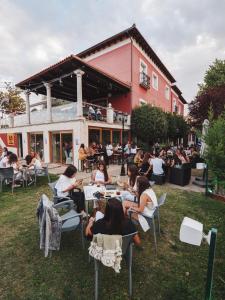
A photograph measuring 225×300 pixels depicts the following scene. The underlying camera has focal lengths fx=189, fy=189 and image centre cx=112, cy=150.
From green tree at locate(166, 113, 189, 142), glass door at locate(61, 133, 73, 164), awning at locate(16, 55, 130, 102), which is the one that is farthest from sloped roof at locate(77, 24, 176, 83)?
glass door at locate(61, 133, 73, 164)

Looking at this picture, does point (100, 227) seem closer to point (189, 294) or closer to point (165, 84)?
point (189, 294)

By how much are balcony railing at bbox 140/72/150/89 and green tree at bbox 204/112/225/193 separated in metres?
14.0

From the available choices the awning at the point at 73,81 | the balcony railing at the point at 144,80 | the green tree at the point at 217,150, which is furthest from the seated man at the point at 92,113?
the green tree at the point at 217,150

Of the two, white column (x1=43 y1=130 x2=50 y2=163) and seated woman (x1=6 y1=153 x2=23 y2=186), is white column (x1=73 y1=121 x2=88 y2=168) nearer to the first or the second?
white column (x1=43 y1=130 x2=50 y2=163)

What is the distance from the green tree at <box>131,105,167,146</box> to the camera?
46.9 ft

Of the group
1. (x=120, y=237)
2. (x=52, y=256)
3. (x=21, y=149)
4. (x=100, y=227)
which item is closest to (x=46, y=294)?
(x=52, y=256)

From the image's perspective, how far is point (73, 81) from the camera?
13.5 m

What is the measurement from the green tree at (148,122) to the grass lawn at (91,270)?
1055cm

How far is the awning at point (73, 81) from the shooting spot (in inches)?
430

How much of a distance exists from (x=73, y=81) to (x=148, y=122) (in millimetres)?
6241

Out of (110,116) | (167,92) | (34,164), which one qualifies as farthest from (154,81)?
(34,164)

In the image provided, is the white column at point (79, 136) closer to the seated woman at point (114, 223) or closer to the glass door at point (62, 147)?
the glass door at point (62, 147)

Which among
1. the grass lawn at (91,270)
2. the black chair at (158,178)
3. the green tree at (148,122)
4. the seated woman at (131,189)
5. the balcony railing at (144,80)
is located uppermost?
the balcony railing at (144,80)

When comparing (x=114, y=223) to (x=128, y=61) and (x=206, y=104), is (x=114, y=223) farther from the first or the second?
(x=128, y=61)
